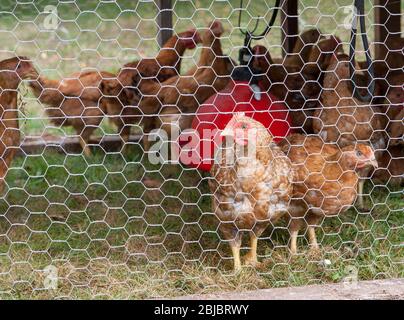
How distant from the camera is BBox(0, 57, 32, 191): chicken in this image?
2.74 meters

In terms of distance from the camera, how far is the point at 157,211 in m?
2.98

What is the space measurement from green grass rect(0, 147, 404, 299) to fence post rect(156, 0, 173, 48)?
0.74 metres

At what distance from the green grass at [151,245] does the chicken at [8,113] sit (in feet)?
0.93

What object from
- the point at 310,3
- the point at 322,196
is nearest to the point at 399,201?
the point at 322,196

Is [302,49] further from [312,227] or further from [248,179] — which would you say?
[248,179]

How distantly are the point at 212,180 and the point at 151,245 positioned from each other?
0.41 m

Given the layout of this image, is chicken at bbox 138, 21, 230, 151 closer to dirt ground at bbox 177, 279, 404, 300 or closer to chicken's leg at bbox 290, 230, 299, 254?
chicken's leg at bbox 290, 230, 299, 254

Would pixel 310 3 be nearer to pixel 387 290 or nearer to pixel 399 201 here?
pixel 399 201

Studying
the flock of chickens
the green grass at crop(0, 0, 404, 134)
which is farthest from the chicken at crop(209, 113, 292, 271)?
the green grass at crop(0, 0, 404, 134)

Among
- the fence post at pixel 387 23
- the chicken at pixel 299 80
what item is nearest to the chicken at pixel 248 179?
the chicken at pixel 299 80

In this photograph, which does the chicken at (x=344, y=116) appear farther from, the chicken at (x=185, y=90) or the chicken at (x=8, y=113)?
the chicken at (x=8, y=113)

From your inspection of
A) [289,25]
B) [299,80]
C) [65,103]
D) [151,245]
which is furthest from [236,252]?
[289,25]

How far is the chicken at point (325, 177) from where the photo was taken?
2410 millimetres

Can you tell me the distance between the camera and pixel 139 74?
3.34 m
